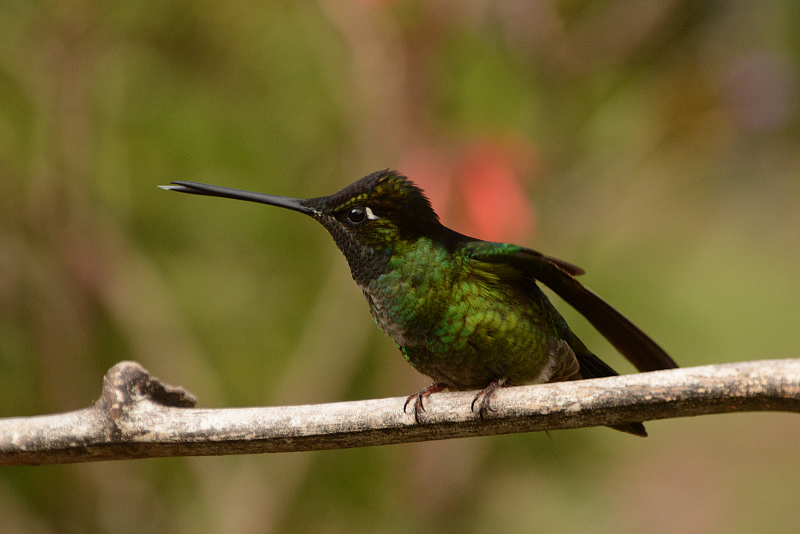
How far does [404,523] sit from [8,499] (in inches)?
82.3

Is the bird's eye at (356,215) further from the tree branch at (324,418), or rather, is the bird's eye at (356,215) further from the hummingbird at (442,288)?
the tree branch at (324,418)

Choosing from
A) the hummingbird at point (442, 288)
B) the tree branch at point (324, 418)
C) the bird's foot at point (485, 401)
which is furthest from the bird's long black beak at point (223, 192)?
the bird's foot at point (485, 401)

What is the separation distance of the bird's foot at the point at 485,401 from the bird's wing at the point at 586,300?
10.6 inches

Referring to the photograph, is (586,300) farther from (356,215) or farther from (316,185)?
(316,185)

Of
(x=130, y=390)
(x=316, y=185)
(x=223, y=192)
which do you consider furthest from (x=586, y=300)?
(x=316, y=185)

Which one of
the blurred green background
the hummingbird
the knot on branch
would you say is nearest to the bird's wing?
the hummingbird

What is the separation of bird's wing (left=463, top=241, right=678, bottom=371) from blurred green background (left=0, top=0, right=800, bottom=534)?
1.51 m

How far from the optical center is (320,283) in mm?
4082

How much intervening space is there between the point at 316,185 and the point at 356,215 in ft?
8.56

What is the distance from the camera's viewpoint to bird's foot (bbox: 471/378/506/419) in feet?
4.77

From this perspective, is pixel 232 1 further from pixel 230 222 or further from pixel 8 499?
pixel 8 499

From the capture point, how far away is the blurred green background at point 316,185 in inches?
140

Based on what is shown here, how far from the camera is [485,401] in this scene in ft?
4.85

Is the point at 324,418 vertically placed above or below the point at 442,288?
below
